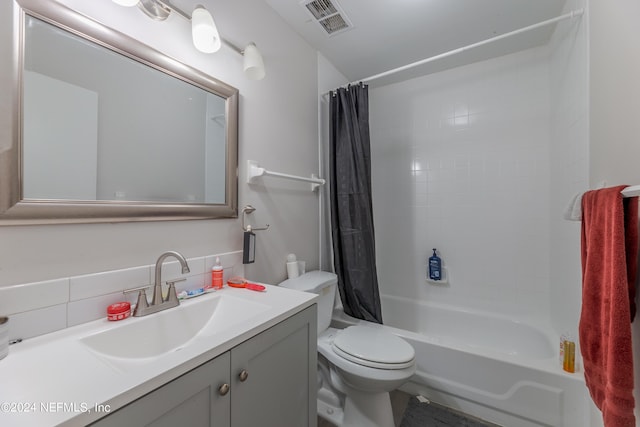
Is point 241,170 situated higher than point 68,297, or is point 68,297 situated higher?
point 241,170

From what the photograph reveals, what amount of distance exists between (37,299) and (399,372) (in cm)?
133

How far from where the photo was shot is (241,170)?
135 centimetres

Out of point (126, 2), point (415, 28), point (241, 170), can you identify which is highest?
point (415, 28)

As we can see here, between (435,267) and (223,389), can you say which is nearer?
(223,389)

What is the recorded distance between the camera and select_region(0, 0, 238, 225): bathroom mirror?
2.30 feet

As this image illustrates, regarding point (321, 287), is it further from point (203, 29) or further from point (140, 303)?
point (203, 29)

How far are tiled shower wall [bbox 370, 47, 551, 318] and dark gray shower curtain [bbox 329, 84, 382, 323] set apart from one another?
2.05ft

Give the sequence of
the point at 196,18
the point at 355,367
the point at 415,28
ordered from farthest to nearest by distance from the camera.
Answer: the point at 415,28
the point at 355,367
the point at 196,18

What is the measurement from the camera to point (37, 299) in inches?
27.9

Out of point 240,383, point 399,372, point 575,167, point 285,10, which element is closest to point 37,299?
point 240,383

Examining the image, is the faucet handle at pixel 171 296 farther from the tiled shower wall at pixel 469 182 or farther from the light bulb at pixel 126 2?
the tiled shower wall at pixel 469 182

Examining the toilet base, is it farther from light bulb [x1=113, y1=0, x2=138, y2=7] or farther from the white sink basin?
light bulb [x1=113, y1=0, x2=138, y2=7]

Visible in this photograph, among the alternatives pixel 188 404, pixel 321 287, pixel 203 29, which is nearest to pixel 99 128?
pixel 203 29

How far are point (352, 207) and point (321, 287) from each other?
25.5 inches
